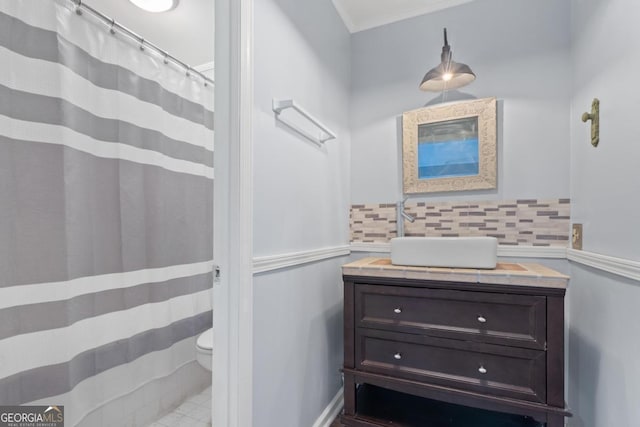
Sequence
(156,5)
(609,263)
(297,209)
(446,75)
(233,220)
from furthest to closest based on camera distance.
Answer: (156,5) < (446,75) < (297,209) < (609,263) < (233,220)

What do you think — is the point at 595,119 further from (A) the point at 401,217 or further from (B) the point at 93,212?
(B) the point at 93,212

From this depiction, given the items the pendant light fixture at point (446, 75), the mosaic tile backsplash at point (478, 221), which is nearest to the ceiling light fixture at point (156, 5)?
the pendant light fixture at point (446, 75)

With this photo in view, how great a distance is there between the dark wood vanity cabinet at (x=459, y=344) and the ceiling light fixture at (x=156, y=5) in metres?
1.80

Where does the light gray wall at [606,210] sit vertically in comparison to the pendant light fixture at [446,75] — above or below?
below

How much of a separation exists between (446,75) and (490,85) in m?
0.38

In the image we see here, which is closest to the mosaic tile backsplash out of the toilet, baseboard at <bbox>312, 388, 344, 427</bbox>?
baseboard at <bbox>312, 388, 344, 427</bbox>

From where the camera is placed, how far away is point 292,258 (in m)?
1.31

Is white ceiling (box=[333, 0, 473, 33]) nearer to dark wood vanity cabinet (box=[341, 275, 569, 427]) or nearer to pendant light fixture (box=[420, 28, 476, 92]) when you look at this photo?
pendant light fixture (box=[420, 28, 476, 92])

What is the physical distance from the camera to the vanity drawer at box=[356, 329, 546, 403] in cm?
118

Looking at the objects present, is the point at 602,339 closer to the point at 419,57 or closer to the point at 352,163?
the point at 352,163

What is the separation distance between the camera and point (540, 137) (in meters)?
1.63

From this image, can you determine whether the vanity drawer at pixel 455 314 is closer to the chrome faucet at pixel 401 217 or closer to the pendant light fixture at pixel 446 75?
the chrome faucet at pixel 401 217

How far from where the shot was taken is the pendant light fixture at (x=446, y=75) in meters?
1.53

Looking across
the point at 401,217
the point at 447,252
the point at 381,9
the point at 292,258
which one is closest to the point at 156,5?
the point at 381,9
